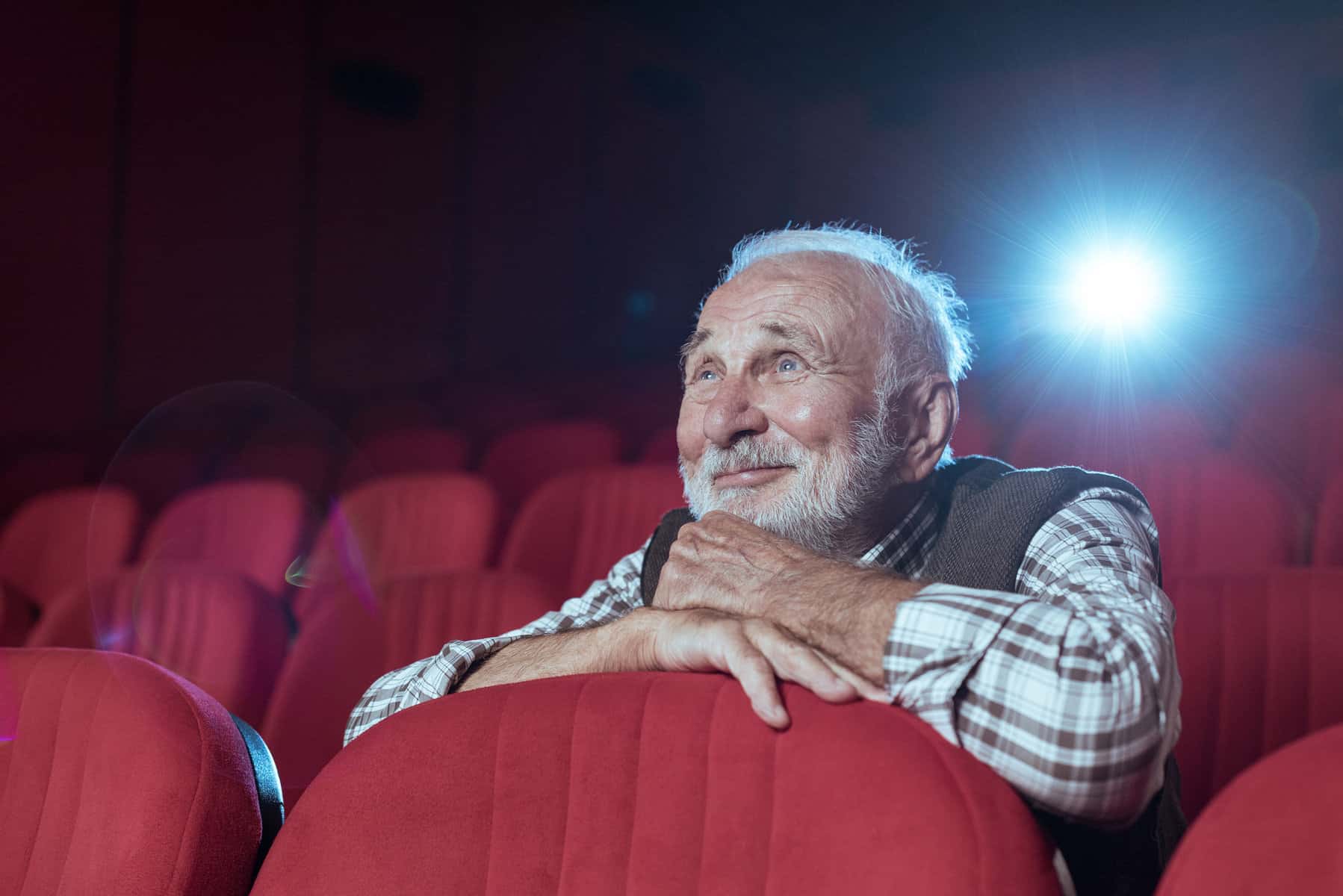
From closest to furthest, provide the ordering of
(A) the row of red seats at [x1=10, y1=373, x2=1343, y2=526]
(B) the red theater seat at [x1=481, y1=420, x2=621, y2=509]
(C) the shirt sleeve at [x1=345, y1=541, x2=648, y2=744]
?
(C) the shirt sleeve at [x1=345, y1=541, x2=648, y2=744] < (A) the row of red seats at [x1=10, y1=373, x2=1343, y2=526] < (B) the red theater seat at [x1=481, y1=420, x2=621, y2=509]

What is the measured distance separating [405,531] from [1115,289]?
78.7 inches

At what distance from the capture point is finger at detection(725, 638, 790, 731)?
1.10ft

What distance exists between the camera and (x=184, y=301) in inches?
92.1

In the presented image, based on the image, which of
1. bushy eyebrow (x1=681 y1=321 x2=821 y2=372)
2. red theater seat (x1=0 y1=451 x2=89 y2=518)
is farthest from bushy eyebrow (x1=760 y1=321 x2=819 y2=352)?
red theater seat (x1=0 y1=451 x2=89 y2=518)

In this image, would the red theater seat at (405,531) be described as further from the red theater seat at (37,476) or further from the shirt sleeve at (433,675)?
the red theater seat at (37,476)

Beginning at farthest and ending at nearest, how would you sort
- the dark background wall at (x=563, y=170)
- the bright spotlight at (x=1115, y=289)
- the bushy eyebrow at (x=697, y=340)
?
the bright spotlight at (x=1115, y=289), the dark background wall at (x=563, y=170), the bushy eyebrow at (x=697, y=340)

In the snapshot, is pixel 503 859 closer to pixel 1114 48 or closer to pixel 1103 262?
pixel 1103 262

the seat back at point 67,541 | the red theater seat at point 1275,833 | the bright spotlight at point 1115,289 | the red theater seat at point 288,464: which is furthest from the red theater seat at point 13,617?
the bright spotlight at point 1115,289

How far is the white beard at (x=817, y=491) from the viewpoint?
2.01 ft

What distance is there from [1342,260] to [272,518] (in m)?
2.30

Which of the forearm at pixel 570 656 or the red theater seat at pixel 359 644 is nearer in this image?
the forearm at pixel 570 656

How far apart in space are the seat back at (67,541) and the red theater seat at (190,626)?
1.43 ft

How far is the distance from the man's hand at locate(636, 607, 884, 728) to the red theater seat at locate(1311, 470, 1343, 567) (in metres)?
0.83

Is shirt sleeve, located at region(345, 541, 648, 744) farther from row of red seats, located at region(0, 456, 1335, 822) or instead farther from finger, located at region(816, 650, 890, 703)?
finger, located at region(816, 650, 890, 703)
